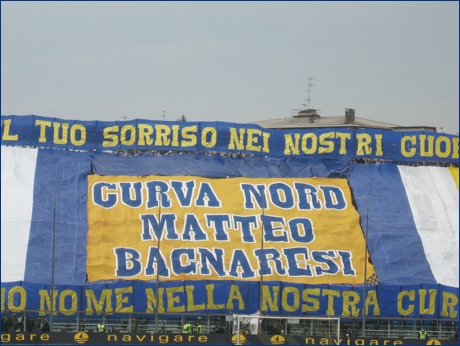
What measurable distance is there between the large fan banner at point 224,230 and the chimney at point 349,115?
97.4ft

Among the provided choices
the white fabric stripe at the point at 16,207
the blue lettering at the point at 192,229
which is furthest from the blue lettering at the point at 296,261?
the white fabric stripe at the point at 16,207

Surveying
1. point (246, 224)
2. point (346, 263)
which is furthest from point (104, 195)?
point (346, 263)

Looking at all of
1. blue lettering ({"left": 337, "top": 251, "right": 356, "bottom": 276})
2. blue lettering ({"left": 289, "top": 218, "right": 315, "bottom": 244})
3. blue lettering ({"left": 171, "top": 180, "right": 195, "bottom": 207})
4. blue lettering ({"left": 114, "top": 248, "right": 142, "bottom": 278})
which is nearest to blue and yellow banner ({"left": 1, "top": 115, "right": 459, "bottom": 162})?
blue lettering ({"left": 171, "top": 180, "right": 195, "bottom": 207})

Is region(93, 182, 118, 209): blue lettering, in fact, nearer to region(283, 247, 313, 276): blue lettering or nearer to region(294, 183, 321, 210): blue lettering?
region(283, 247, 313, 276): blue lettering

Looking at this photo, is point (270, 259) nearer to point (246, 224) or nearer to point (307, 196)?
point (246, 224)

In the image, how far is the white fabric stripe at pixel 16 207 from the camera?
181ft

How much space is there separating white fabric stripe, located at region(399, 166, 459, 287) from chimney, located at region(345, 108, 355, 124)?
26281 millimetres

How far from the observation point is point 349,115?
93.1 meters

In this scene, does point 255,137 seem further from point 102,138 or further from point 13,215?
point 13,215

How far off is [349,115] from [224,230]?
36274mm

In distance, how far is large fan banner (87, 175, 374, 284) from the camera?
5759 centimetres

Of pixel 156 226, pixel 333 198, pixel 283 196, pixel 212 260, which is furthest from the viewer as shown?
pixel 333 198

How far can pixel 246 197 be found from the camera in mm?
62156

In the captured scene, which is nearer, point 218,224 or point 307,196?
point 218,224
